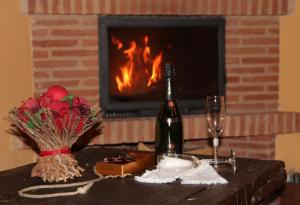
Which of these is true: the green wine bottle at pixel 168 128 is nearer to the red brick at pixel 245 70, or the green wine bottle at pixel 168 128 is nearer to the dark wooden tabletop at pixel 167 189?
the dark wooden tabletop at pixel 167 189

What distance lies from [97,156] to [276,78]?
5.81ft

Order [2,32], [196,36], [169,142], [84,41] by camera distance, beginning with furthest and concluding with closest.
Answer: [196,36] < [84,41] < [2,32] < [169,142]

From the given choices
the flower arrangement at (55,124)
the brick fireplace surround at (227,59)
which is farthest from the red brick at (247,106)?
the flower arrangement at (55,124)

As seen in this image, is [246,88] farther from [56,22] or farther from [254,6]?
[56,22]

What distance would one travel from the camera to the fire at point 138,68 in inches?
123

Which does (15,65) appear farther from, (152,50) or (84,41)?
(152,50)

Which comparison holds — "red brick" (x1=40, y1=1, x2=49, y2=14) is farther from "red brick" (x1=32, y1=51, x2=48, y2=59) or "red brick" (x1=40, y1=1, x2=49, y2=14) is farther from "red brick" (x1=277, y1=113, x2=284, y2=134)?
"red brick" (x1=277, y1=113, x2=284, y2=134)

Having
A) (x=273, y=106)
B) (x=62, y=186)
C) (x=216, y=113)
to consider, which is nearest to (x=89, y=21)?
(x=273, y=106)

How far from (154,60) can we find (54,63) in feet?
1.97

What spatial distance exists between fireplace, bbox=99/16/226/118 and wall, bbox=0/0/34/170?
1.44ft

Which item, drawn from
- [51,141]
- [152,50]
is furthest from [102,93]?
[51,141]

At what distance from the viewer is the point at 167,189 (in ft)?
4.65

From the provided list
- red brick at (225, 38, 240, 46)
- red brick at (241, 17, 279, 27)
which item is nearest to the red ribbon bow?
red brick at (225, 38, 240, 46)

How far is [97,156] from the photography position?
191 cm
